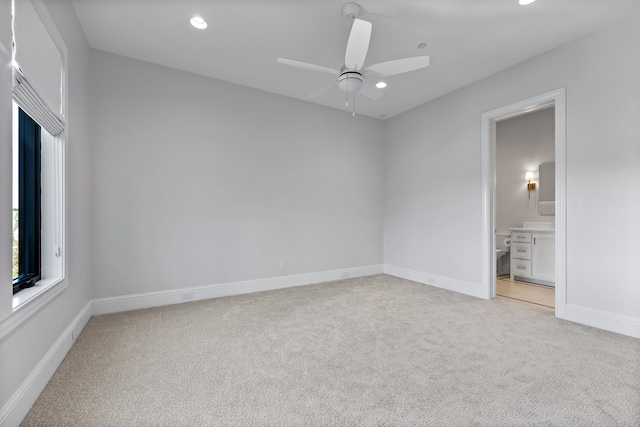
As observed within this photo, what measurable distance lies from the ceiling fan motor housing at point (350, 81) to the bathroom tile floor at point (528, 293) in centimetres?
336

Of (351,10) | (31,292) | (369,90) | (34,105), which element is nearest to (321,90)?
(369,90)

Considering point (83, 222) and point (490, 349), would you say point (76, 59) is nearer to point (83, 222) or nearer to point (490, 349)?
point (83, 222)

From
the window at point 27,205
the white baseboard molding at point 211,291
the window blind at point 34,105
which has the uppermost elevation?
the window blind at point 34,105

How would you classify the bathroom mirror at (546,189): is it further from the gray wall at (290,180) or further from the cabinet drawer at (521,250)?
the gray wall at (290,180)

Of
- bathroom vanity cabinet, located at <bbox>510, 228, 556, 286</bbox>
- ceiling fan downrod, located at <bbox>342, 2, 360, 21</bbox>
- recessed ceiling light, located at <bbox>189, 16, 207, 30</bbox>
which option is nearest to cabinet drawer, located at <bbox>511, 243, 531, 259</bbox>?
bathroom vanity cabinet, located at <bbox>510, 228, 556, 286</bbox>

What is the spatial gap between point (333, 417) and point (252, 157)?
132 inches

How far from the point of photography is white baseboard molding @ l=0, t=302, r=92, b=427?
4.73 ft

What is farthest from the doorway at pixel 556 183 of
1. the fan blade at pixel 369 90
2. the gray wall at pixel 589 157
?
the fan blade at pixel 369 90

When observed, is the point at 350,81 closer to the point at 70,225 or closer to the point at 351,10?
the point at 351,10

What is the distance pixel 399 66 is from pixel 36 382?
3.42 m

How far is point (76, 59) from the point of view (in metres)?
2.65

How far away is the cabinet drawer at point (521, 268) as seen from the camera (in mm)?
4743

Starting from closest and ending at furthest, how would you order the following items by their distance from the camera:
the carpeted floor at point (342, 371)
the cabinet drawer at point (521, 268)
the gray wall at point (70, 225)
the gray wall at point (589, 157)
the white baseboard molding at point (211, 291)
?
the gray wall at point (70, 225), the carpeted floor at point (342, 371), the gray wall at point (589, 157), the white baseboard molding at point (211, 291), the cabinet drawer at point (521, 268)

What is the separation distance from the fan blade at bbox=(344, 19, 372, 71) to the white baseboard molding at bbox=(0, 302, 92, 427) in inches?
117
